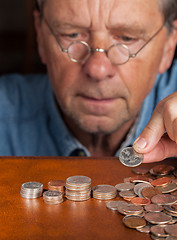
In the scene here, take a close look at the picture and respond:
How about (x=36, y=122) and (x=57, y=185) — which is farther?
(x=36, y=122)

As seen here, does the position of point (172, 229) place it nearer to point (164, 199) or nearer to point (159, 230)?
point (159, 230)

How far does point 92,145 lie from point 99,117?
1.00 ft

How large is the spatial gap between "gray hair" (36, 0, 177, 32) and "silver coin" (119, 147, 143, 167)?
2.68ft

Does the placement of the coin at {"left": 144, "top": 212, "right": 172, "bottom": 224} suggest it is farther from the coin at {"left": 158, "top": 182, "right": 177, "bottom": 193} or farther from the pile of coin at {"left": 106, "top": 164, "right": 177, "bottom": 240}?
the coin at {"left": 158, "top": 182, "right": 177, "bottom": 193}

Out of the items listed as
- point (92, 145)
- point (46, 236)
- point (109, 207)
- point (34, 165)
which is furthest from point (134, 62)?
point (46, 236)

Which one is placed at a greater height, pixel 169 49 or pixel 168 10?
pixel 168 10

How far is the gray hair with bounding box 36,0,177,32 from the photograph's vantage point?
160cm

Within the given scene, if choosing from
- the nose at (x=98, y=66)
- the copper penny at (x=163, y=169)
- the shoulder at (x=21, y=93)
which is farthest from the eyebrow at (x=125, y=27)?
the copper penny at (x=163, y=169)

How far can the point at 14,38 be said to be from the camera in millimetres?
4816

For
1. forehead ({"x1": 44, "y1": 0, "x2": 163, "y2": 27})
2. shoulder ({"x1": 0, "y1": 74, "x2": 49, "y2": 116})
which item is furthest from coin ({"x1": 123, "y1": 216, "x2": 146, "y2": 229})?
shoulder ({"x1": 0, "y1": 74, "x2": 49, "y2": 116})

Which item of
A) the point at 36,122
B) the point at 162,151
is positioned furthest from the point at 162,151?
the point at 36,122

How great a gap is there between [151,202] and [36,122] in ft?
3.82

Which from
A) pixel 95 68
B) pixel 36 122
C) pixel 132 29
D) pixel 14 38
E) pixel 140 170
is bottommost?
pixel 14 38

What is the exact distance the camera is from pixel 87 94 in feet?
5.15
